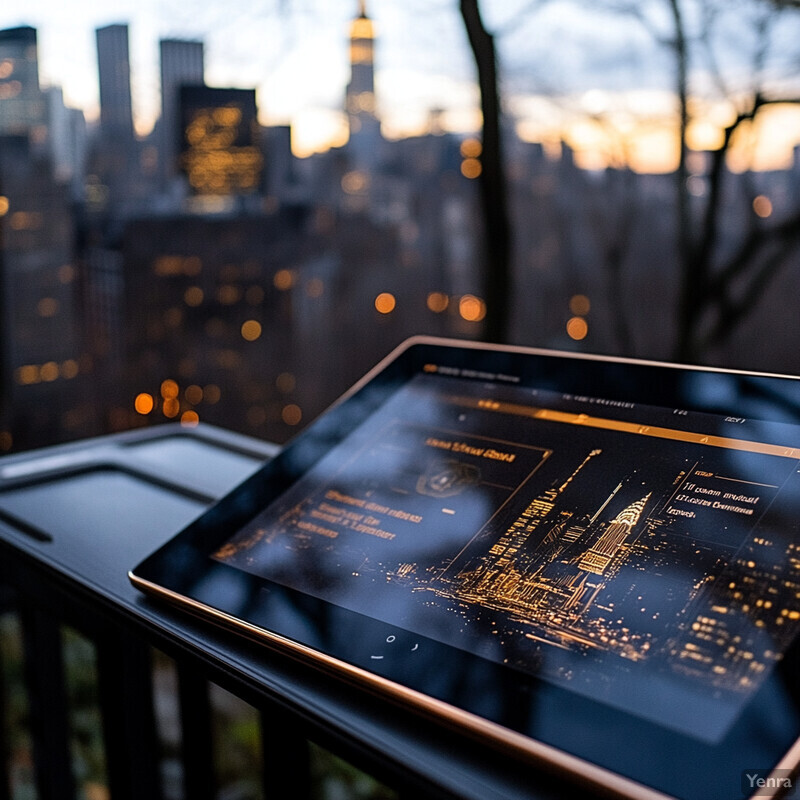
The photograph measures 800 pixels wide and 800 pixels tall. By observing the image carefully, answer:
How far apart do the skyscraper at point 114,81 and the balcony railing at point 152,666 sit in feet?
5.84

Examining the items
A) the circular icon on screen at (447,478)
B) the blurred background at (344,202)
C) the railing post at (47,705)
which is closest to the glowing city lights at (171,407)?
the blurred background at (344,202)

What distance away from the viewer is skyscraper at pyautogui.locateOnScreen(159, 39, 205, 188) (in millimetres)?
2488

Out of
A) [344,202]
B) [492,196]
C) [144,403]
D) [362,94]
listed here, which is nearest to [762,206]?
[492,196]

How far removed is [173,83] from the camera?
8.76 ft

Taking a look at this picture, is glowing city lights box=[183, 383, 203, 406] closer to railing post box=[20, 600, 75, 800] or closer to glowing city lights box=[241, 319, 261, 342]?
glowing city lights box=[241, 319, 261, 342]

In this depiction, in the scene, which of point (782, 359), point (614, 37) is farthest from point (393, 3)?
point (782, 359)

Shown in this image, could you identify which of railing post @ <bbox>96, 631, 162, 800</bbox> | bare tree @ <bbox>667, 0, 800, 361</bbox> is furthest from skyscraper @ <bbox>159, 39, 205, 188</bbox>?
railing post @ <bbox>96, 631, 162, 800</bbox>

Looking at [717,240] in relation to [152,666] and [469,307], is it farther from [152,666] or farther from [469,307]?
[152,666]

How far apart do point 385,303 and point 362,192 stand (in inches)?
17.1

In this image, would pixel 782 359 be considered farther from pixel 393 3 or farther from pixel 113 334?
pixel 113 334

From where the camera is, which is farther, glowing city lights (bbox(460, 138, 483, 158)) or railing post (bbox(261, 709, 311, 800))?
glowing city lights (bbox(460, 138, 483, 158))

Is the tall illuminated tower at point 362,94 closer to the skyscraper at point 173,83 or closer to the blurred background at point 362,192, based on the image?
the blurred background at point 362,192

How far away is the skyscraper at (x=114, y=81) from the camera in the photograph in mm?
2551

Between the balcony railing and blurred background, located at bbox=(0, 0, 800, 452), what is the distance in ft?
3.50
